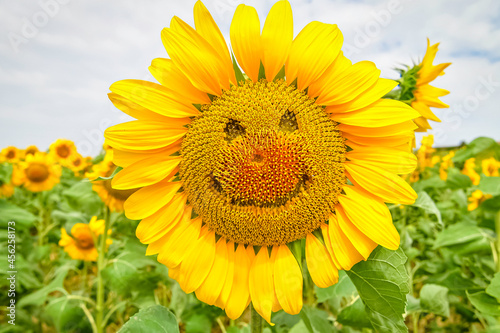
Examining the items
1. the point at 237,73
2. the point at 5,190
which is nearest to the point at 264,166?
the point at 237,73

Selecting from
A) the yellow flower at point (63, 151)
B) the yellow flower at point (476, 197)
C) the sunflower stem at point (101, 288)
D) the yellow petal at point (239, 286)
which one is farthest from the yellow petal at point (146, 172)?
the yellow flower at point (63, 151)

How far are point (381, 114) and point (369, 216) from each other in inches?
11.6

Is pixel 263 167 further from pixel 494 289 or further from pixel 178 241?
pixel 494 289

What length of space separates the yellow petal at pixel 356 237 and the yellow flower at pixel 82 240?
243cm

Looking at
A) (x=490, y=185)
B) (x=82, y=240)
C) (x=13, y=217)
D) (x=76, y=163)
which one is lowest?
(x=82, y=240)

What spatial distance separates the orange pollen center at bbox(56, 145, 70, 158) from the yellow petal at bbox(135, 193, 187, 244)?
591cm

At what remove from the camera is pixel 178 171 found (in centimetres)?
110

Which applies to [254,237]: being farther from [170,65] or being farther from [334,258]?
[170,65]

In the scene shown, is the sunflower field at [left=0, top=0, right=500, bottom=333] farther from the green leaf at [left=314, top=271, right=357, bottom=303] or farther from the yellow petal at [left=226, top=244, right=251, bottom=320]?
the green leaf at [left=314, top=271, right=357, bottom=303]

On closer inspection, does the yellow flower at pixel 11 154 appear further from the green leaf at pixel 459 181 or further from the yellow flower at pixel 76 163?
the green leaf at pixel 459 181

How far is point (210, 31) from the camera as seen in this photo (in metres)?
0.96

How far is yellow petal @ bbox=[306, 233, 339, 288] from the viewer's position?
3.36 feet

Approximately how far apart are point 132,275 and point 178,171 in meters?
1.50

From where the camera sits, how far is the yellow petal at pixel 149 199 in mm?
1025
